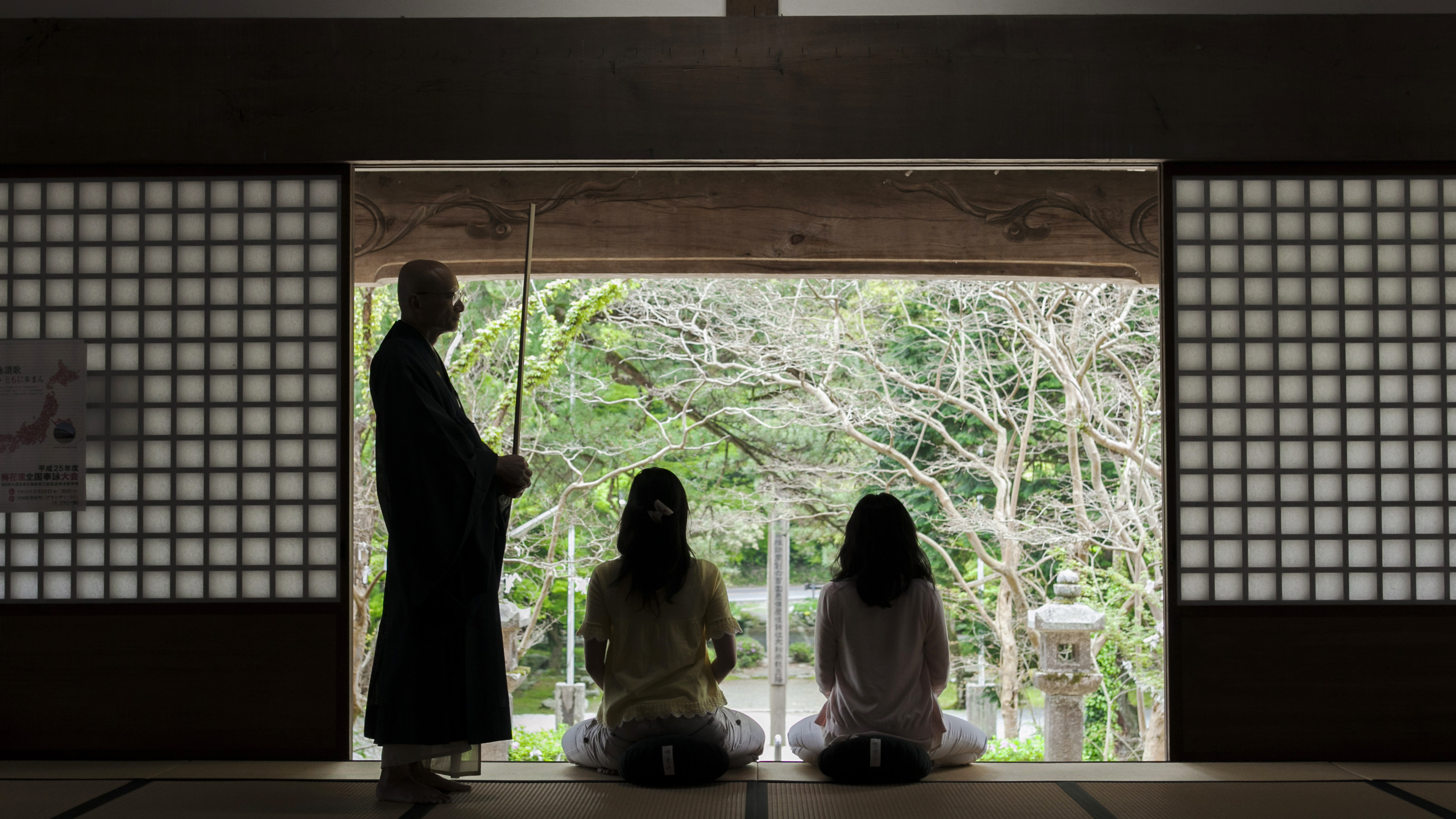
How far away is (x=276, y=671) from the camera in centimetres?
266

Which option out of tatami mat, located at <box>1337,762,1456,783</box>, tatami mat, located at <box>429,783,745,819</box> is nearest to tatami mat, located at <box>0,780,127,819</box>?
tatami mat, located at <box>429,783,745,819</box>

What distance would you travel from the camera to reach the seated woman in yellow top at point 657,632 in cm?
238

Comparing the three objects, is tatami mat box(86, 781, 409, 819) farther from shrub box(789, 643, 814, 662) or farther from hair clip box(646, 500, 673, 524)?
shrub box(789, 643, 814, 662)

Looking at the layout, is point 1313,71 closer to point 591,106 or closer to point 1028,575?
point 591,106

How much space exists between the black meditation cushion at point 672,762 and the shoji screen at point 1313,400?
1.33 meters

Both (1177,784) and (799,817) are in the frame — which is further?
(1177,784)

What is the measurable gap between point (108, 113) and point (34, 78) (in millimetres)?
234

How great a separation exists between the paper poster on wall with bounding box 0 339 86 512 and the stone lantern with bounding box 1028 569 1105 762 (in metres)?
5.03

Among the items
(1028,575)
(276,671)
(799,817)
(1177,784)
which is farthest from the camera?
(1028,575)

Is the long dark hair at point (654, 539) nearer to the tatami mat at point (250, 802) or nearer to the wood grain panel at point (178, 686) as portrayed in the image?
the tatami mat at point (250, 802)

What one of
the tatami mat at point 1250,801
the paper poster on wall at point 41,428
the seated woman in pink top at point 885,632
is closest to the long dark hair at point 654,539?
the seated woman in pink top at point 885,632

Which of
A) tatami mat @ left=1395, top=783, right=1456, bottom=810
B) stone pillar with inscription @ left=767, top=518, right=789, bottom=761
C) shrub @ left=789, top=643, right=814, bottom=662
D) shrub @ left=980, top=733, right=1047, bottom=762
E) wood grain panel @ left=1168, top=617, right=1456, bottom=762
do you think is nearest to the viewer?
tatami mat @ left=1395, top=783, right=1456, bottom=810

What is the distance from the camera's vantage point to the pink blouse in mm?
A: 2410

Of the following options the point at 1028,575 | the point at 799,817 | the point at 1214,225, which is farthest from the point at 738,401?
the point at 799,817
